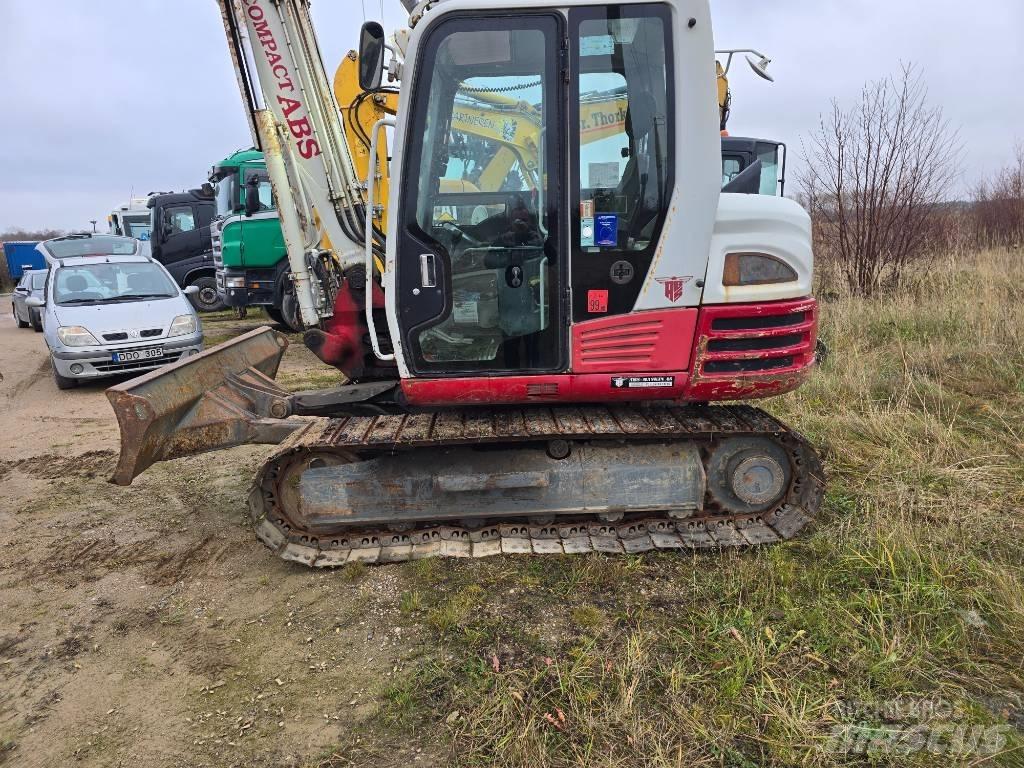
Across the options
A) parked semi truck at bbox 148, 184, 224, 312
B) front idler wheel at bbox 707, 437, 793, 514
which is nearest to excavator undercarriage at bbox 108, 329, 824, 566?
front idler wheel at bbox 707, 437, 793, 514

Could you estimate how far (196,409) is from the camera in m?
3.61

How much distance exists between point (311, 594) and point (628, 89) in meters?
3.06

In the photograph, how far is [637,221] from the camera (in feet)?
10.3

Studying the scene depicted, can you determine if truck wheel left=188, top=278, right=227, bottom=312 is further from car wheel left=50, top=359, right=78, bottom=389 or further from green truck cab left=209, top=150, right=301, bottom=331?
car wheel left=50, top=359, right=78, bottom=389

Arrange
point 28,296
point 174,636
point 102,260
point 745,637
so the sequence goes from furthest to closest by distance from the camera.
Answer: point 28,296
point 102,260
point 174,636
point 745,637

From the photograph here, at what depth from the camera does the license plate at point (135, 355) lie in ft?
24.9

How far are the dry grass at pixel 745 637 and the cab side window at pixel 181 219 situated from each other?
1589 cm

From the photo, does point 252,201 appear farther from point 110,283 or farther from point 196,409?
point 196,409

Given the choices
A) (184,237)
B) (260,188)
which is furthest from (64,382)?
(184,237)

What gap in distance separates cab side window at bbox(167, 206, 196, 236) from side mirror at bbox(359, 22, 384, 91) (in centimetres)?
1495

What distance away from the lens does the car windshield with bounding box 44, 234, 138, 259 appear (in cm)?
1206

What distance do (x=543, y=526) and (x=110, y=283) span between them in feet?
25.3

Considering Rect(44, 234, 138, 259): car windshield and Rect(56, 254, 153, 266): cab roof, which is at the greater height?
Rect(44, 234, 138, 259): car windshield

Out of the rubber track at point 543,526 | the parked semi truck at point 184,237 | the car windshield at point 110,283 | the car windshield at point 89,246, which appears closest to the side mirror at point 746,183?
the rubber track at point 543,526
